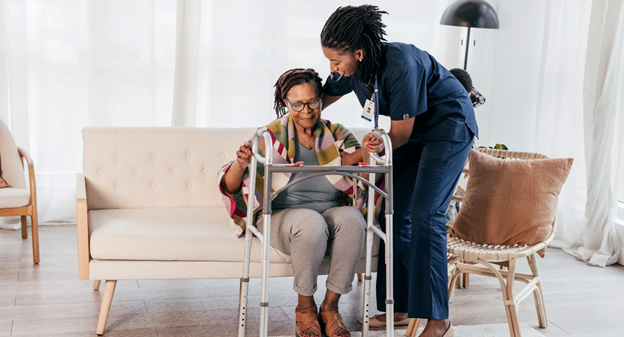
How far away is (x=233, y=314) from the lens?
8.05 ft

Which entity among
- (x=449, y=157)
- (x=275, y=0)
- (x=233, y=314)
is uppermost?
(x=275, y=0)

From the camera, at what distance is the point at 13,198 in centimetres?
285

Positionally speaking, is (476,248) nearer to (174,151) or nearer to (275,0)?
(174,151)

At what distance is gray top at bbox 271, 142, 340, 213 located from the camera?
227 centimetres

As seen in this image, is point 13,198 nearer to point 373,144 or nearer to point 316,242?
point 316,242

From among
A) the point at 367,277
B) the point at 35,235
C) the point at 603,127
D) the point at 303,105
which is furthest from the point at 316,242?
the point at 603,127

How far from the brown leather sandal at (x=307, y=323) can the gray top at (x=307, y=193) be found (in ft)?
1.31

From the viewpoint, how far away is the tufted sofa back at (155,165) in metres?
2.52

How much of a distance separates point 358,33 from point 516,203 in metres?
0.96

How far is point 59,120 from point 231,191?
2.05m

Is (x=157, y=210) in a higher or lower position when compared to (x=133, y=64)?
lower

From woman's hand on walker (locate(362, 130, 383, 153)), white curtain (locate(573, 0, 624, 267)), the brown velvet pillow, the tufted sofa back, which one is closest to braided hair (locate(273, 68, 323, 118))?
woman's hand on walker (locate(362, 130, 383, 153))

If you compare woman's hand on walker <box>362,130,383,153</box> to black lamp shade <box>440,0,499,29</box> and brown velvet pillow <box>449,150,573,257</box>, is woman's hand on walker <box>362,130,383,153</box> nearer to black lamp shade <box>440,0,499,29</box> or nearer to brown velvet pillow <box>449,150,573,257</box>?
brown velvet pillow <box>449,150,573,257</box>

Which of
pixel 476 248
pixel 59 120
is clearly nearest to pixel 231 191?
pixel 476 248
